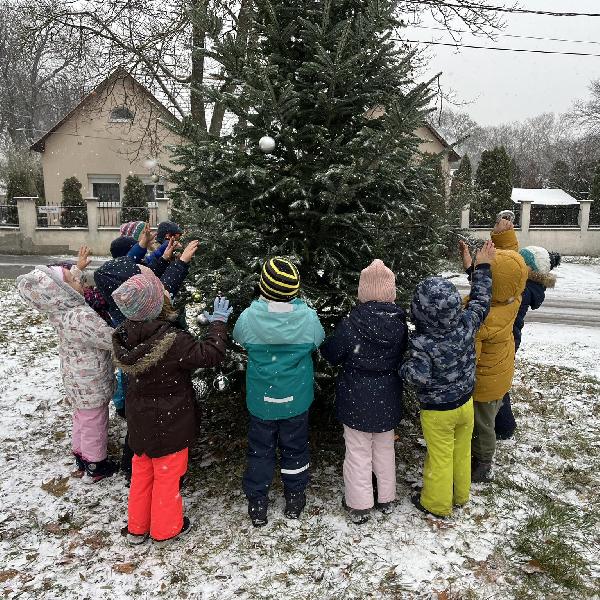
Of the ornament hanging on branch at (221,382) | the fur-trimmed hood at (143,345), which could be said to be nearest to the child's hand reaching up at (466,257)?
the ornament hanging on branch at (221,382)

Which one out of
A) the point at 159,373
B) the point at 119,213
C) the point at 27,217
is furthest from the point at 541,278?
the point at 27,217

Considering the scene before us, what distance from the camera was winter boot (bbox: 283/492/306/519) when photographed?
357 centimetres

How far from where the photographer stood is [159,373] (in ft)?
10.5

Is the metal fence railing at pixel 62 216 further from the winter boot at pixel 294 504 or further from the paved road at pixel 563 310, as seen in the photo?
the winter boot at pixel 294 504

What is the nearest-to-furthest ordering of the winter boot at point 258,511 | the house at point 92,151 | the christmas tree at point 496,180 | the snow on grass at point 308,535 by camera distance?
the snow on grass at point 308,535 < the winter boot at point 258,511 < the house at point 92,151 < the christmas tree at point 496,180

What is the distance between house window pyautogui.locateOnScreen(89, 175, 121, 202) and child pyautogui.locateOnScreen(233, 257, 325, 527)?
25009 millimetres

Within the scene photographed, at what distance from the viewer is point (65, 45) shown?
11.2m

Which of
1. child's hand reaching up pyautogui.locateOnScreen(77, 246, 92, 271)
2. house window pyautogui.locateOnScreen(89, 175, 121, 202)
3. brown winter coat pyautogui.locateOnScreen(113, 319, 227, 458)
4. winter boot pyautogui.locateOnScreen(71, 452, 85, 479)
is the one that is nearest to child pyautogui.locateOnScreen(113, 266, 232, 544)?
brown winter coat pyautogui.locateOnScreen(113, 319, 227, 458)

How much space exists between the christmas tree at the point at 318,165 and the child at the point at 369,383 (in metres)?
0.48

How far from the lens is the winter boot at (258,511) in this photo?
3490 millimetres

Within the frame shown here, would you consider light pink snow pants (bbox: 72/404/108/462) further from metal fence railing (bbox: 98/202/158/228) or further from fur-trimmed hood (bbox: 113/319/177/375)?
metal fence railing (bbox: 98/202/158/228)

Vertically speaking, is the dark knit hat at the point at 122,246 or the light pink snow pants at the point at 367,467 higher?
the dark knit hat at the point at 122,246

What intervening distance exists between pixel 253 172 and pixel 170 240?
3.80 ft

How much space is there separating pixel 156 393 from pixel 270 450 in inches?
35.4
